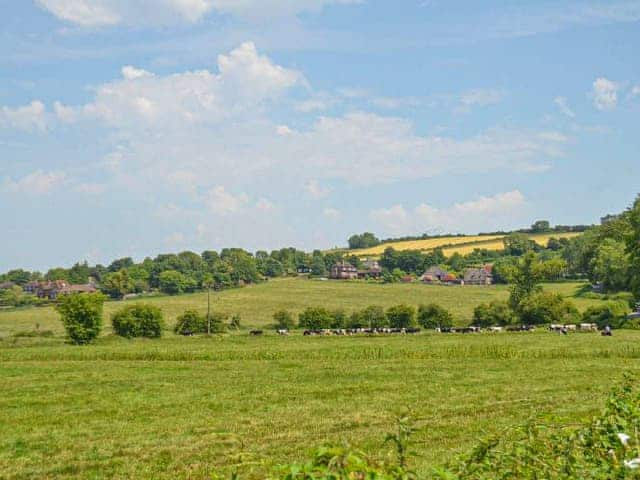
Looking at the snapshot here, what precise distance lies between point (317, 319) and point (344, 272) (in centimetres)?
8898

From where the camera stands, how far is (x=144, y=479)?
15328 millimetres

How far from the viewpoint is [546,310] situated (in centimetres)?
7612

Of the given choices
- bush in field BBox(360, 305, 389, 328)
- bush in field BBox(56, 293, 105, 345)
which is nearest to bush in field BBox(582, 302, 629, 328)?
bush in field BBox(360, 305, 389, 328)

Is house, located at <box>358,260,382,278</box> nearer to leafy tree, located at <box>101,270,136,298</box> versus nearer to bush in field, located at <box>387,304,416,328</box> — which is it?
leafy tree, located at <box>101,270,136,298</box>

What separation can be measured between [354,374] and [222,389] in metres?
7.49

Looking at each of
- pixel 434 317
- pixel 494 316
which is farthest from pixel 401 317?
pixel 494 316

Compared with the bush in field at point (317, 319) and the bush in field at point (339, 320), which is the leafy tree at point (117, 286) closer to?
the bush in field at point (317, 319)

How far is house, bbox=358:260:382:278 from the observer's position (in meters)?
168

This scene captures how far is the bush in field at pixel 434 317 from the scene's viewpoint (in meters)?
77.3

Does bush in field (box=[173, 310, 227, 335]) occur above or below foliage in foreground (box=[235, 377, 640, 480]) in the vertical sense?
below

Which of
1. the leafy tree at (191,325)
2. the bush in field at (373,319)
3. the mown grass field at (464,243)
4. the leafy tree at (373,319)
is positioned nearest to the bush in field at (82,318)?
the leafy tree at (191,325)

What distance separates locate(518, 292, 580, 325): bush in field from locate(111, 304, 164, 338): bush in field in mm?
40050

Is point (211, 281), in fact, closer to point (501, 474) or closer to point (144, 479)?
point (144, 479)

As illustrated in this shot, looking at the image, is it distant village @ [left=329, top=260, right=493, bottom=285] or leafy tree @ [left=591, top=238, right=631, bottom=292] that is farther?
distant village @ [left=329, top=260, right=493, bottom=285]
